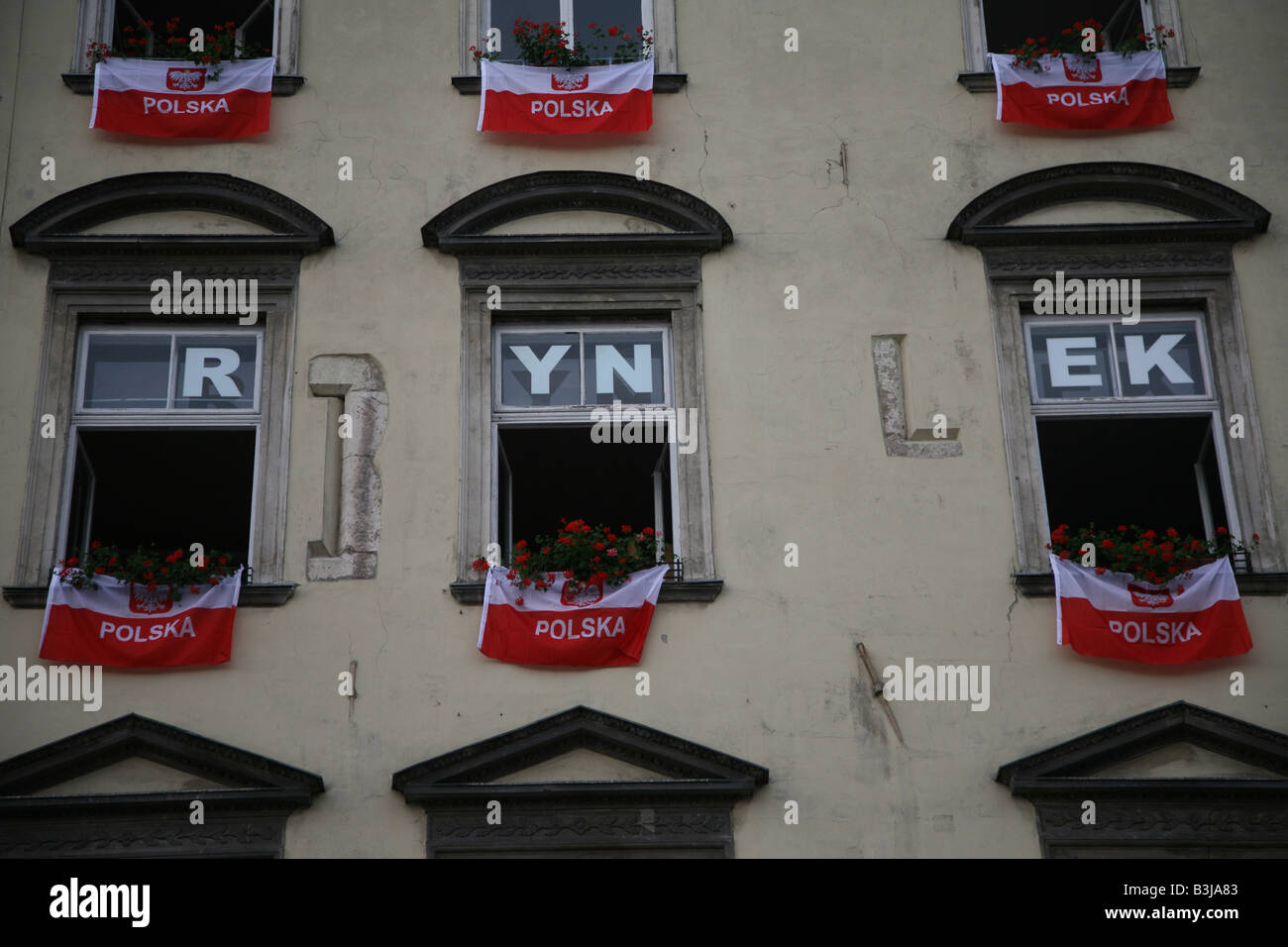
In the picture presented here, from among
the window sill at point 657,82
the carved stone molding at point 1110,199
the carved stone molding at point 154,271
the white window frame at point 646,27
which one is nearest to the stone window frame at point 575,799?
the carved stone molding at point 154,271

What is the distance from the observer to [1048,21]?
11453mm

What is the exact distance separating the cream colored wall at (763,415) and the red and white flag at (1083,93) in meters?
0.12

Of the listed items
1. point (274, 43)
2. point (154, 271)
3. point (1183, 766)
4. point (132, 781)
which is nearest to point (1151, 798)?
point (1183, 766)

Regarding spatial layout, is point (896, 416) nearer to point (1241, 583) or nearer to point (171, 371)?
point (1241, 583)

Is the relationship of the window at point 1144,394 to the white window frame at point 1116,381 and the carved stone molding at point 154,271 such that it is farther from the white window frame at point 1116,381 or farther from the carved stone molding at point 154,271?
the carved stone molding at point 154,271

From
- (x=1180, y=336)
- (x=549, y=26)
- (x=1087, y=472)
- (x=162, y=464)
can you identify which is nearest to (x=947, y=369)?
(x=1180, y=336)

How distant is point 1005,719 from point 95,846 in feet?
15.6

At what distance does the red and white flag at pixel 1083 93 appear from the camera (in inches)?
410

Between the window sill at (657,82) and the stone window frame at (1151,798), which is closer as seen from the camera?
the stone window frame at (1151,798)

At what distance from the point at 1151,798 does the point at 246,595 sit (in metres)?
4.90

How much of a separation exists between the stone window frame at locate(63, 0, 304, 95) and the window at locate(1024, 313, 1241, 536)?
190 inches

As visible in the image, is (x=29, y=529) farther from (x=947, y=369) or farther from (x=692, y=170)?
(x=947, y=369)

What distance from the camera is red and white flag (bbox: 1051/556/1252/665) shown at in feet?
29.2

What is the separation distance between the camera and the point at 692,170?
10.3m
